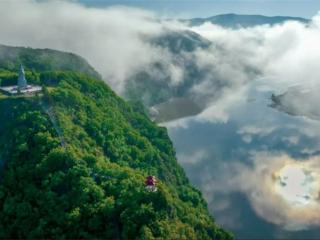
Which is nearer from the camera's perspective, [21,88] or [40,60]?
[21,88]

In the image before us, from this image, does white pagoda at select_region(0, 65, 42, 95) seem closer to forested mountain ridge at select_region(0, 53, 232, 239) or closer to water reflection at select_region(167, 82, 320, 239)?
forested mountain ridge at select_region(0, 53, 232, 239)

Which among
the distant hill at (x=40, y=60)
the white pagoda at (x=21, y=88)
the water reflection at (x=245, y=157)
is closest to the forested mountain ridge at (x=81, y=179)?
the white pagoda at (x=21, y=88)

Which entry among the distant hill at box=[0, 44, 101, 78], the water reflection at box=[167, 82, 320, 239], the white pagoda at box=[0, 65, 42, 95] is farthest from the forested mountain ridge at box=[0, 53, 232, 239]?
the distant hill at box=[0, 44, 101, 78]

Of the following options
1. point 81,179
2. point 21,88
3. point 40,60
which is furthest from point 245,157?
point 40,60

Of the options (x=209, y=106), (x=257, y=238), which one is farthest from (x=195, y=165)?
(x=209, y=106)

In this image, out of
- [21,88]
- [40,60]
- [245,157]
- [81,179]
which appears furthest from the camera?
[40,60]

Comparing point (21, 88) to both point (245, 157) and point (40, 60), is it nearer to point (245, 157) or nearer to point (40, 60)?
point (40, 60)
